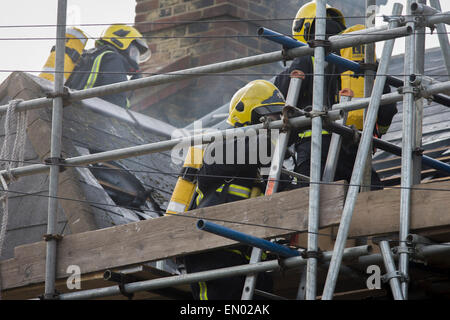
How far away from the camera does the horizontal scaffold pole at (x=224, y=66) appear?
5211mm

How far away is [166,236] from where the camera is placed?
218 inches

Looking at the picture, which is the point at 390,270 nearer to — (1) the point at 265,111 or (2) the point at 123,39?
(1) the point at 265,111

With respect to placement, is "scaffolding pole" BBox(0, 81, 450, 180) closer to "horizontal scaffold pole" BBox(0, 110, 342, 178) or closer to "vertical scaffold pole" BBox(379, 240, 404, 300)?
"horizontal scaffold pole" BBox(0, 110, 342, 178)

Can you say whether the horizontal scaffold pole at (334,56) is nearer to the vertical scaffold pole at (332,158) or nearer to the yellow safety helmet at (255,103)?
the vertical scaffold pole at (332,158)

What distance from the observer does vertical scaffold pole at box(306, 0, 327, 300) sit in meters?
4.82

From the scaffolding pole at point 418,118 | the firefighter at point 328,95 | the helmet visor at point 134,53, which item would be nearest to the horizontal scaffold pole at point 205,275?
the scaffolding pole at point 418,118

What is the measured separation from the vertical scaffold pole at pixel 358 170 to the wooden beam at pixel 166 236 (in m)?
0.12

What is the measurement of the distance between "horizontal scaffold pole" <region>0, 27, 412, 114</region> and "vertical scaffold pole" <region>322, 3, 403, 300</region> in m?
0.14

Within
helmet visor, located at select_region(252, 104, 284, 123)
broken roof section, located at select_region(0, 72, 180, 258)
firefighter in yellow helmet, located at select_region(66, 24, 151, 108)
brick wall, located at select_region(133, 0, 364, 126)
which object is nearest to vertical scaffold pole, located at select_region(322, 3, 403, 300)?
helmet visor, located at select_region(252, 104, 284, 123)

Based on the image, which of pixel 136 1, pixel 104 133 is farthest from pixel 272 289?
pixel 136 1

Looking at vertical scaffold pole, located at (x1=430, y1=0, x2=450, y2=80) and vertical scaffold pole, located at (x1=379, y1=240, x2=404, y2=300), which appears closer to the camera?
vertical scaffold pole, located at (x1=379, y1=240, x2=404, y2=300)

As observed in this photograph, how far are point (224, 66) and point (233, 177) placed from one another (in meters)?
0.65

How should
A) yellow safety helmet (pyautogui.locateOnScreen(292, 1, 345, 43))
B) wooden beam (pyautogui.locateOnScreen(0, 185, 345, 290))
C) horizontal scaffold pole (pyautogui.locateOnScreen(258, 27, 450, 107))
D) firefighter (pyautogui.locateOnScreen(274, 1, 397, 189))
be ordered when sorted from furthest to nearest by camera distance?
1. yellow safety helmet (pyautogui.locateOnScreen(292, 1, 345, 43))
2. firefighter (pyautogui.locateOnScreen(274, 1, 397, 189))
3. horizontal scaffold pole (pyautogui.locateOnScreen(258, 27, 450, 107))
4. wooden beam (pyautogui.locateOnScreen(0, 185, 345, 290))

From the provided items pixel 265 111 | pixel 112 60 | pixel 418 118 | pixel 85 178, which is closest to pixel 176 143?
pixel 265 111
